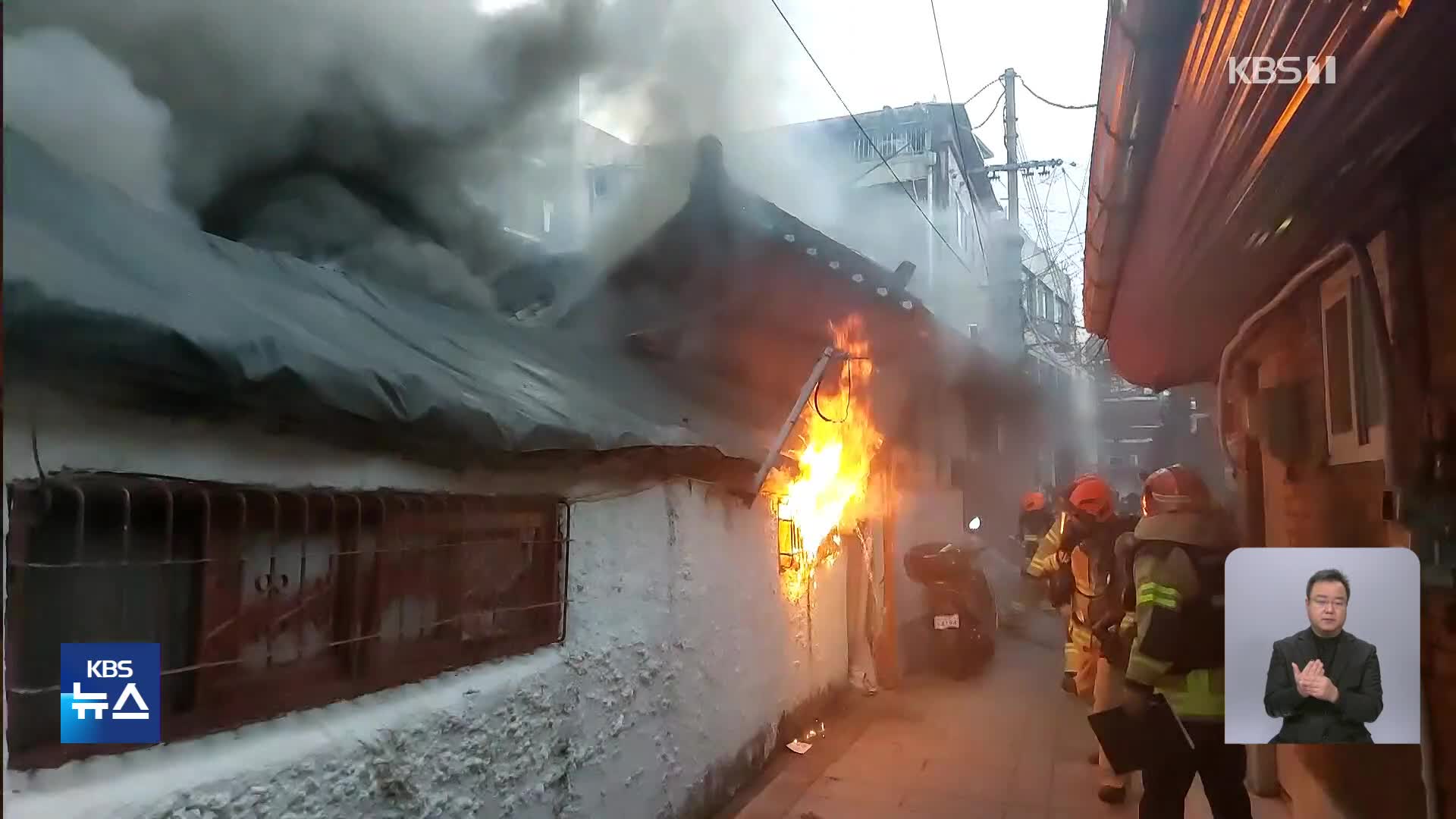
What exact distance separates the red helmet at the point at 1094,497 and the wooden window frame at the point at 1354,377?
2.92 feet

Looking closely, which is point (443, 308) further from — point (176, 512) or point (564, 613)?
point (176, 512)

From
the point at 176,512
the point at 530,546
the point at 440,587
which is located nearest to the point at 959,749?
the point at 530,546

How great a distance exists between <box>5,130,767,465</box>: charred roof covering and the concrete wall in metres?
0.09

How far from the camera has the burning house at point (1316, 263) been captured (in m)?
1.78

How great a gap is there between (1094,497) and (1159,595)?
Answer: 914 millimetres

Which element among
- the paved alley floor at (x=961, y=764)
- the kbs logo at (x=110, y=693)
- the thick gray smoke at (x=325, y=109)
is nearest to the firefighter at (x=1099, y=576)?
the paved alley floor at (x=961, y=764)

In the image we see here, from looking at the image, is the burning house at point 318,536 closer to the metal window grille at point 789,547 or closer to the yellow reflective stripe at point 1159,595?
the metal window grille at point 789,547

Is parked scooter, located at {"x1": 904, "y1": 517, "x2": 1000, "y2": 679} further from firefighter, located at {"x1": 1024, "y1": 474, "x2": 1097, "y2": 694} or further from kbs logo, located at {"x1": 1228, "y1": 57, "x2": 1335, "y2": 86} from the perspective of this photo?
kbs logo, located at {"x1": 1228, "y1": 57, "x2": 1335, "y2": 86}

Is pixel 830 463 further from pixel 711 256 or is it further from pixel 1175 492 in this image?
pixel 1175 492

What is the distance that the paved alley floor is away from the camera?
387 cm

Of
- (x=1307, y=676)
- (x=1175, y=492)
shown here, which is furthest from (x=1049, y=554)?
(x=1307, y=676)

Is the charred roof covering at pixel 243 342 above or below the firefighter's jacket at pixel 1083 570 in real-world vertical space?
above

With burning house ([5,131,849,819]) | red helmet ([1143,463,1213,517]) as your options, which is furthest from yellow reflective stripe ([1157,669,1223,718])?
burning house ([5,131,849,819])

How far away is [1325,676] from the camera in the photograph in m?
2.36
